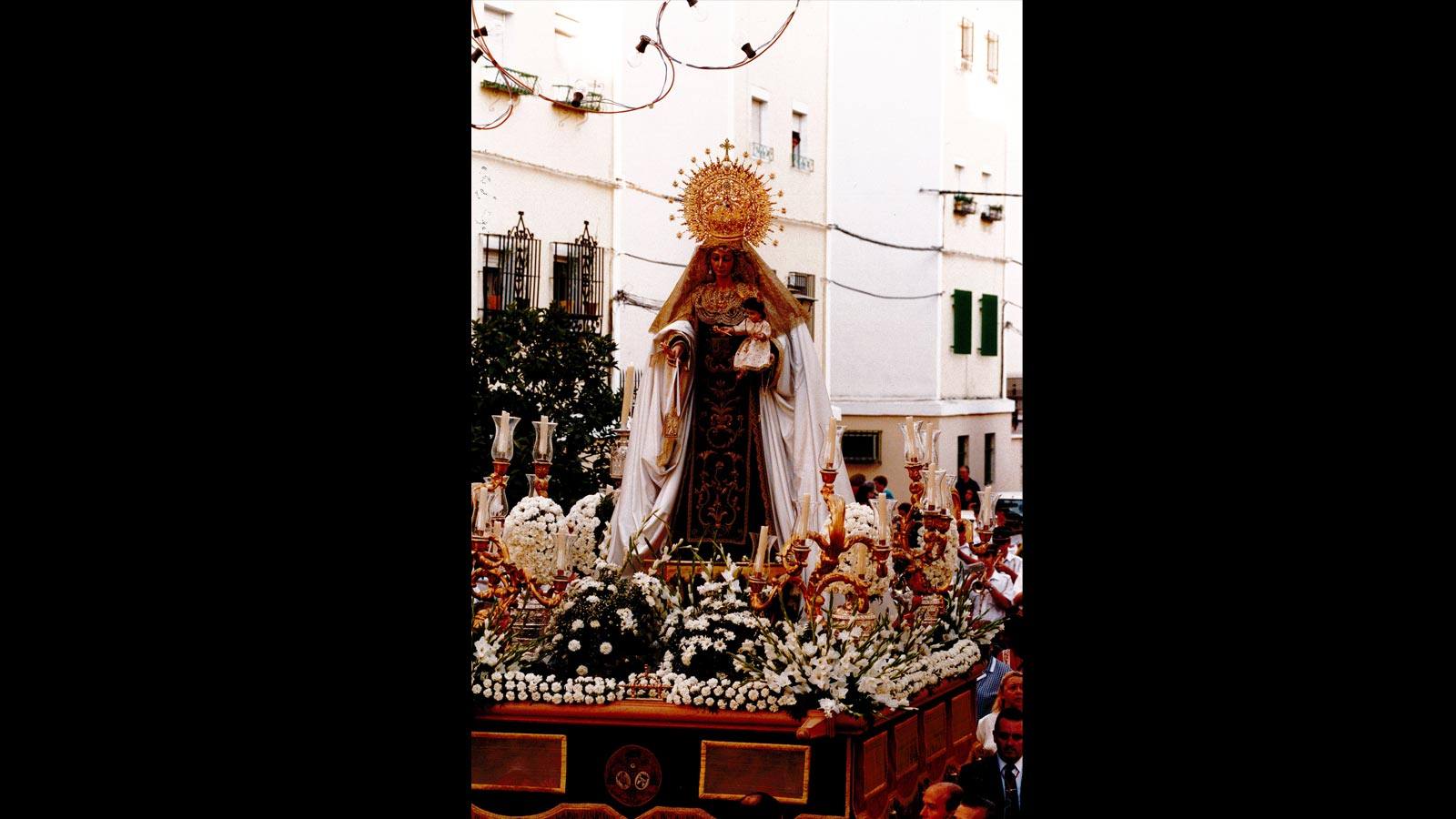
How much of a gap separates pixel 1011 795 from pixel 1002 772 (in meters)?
0.08

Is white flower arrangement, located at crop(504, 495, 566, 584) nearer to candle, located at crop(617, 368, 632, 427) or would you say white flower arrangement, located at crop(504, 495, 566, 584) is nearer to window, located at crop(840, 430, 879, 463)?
candle, located at crop(617, 368, 632, 427)

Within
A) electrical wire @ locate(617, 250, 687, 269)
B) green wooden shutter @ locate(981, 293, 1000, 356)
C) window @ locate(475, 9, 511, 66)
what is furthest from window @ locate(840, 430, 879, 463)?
window @ locate(475, 9, 511, 66)

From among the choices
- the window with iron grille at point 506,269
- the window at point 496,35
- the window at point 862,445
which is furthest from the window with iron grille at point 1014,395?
the window at point 496,35

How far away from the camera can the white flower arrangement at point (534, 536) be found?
4.82 meters

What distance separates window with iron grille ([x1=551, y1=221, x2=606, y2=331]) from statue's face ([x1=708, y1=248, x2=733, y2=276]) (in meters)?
4.92

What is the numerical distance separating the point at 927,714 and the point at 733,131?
407 inches

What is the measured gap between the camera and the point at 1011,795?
360 cm

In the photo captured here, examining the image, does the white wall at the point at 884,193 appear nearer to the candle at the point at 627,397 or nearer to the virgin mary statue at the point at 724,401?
the virgin mary statue at the point at 724,401

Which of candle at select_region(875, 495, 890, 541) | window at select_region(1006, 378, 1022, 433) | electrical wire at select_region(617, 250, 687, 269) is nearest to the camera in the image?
candle at select_region(875, 495, 890, 541)

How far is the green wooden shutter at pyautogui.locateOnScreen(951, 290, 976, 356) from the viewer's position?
17766 millimetres
